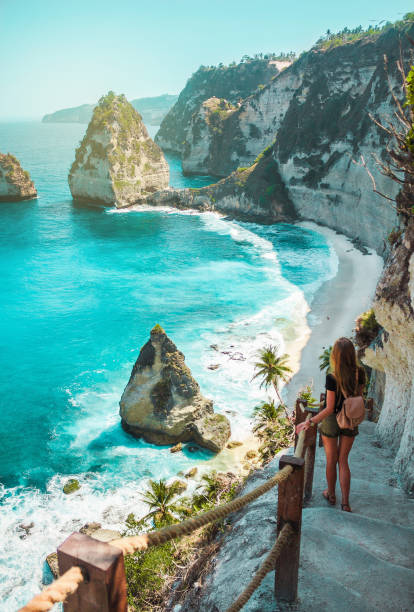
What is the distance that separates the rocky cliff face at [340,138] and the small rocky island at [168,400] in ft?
122

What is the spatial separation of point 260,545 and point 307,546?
4.38 feet

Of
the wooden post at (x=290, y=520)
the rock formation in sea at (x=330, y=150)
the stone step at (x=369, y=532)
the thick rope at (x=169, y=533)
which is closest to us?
the thick rope at (x=169, y=533)

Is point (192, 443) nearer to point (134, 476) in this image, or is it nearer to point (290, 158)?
point (134, 476)

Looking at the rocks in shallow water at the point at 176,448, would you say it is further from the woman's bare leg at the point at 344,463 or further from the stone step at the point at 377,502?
the woman's bare leg at the point at 344,463

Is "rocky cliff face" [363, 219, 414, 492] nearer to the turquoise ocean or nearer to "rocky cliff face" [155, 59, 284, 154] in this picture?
the turquoise ocean

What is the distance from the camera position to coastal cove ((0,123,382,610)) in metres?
22.8

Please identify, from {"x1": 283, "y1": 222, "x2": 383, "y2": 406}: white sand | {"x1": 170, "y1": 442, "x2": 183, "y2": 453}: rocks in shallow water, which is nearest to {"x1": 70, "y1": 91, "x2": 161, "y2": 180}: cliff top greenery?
{"x1": 283, "y1": 222, "x2": 383, "y2": 406}: white sand

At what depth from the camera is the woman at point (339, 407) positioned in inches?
254

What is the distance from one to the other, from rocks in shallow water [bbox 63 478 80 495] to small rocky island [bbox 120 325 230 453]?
4823 mm

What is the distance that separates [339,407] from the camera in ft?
22.2

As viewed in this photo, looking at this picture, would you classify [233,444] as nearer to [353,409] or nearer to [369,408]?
[369,408]

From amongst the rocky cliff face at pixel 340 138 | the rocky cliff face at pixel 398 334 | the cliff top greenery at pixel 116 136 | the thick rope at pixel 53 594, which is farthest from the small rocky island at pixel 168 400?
the cliff top greenery at pixel 116 136

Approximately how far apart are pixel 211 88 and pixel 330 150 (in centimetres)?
11021

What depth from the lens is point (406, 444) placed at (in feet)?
31.0
